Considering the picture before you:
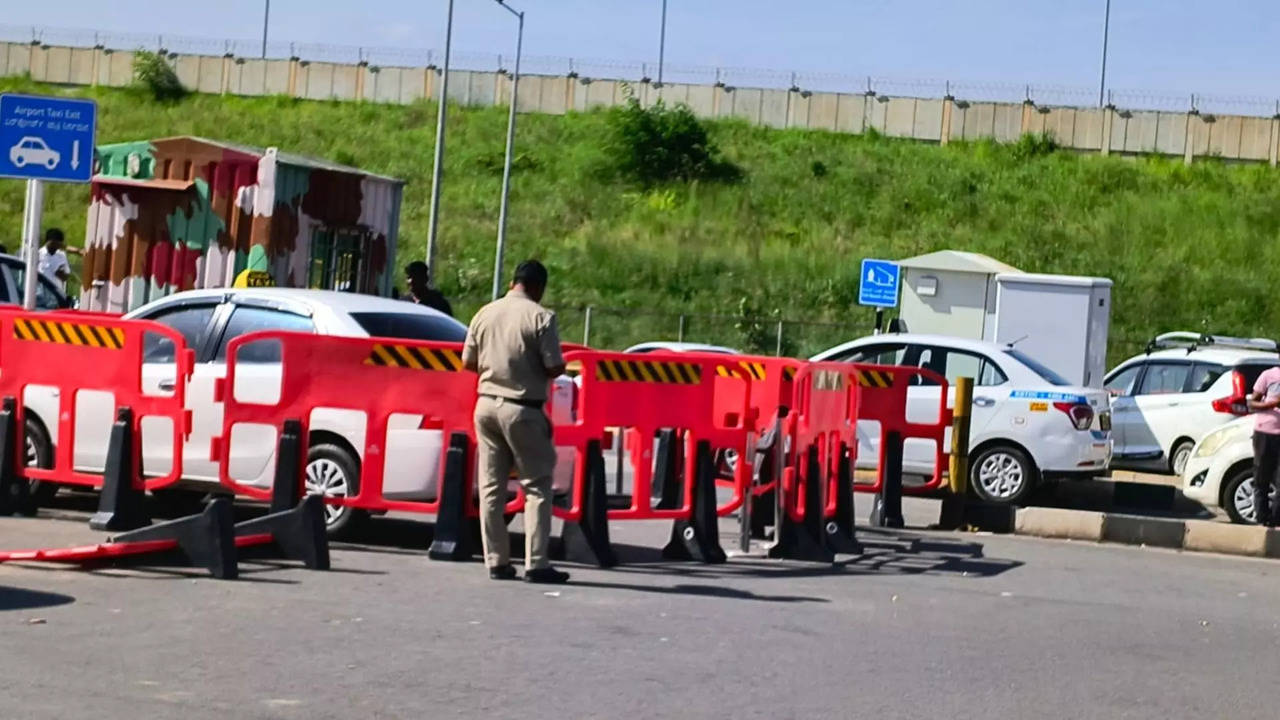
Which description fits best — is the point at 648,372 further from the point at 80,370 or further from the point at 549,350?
the point at 80,370

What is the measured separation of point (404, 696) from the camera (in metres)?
7.57

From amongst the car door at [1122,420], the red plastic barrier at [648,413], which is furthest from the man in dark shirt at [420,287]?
the car door at [1122,420]

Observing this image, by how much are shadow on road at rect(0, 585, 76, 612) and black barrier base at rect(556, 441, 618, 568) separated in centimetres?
352

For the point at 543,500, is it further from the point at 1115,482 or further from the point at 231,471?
the point at 1115,482

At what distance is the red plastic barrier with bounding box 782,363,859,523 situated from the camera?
13242 mm

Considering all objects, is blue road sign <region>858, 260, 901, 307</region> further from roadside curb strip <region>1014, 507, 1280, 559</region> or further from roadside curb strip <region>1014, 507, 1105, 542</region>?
roadside curb strip <region>1014, 507, 1280, 559</region>

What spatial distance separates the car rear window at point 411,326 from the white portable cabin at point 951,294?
1971cm

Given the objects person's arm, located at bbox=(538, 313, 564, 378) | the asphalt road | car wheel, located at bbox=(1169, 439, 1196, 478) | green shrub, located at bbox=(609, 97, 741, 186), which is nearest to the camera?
the asphalt road

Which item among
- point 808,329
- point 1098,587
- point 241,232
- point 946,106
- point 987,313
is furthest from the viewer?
point 946,106

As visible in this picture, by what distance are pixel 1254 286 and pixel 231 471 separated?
41.8 m

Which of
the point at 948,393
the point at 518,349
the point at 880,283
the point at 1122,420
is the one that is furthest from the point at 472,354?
the point at 880,283

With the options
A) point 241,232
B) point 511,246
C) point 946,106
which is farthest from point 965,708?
point 946,106

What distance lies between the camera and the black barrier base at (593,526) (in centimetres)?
1222

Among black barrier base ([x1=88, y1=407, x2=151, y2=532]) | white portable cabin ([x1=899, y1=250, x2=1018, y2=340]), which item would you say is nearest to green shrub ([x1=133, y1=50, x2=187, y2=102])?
white portable cabin ([x1=899, y1=250, x2=1018, y2=340])
